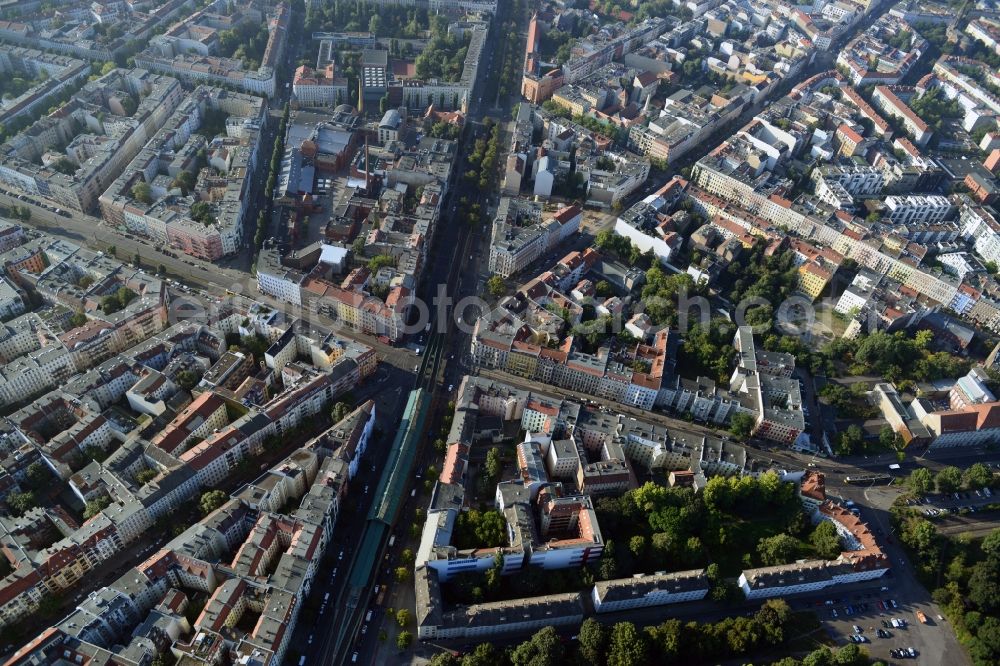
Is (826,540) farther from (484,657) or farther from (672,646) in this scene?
(484,657)

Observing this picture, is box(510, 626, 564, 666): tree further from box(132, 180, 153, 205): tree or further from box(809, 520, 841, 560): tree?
box(132, 180, 153, 205): tree

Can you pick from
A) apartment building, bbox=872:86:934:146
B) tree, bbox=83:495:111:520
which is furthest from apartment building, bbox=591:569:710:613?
apartment building, bbox=872:86:934:146

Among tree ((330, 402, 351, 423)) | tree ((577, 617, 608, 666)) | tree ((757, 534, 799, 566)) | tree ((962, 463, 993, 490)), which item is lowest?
tree ((330, 402, 351, 423))

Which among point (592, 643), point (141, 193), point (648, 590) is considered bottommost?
point (592, 643)

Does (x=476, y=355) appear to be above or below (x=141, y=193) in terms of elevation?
above

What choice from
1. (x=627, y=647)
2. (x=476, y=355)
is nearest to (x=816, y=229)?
(x=476, y=355)

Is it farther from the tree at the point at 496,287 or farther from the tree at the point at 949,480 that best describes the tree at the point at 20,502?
the tree at the point at 949,480
